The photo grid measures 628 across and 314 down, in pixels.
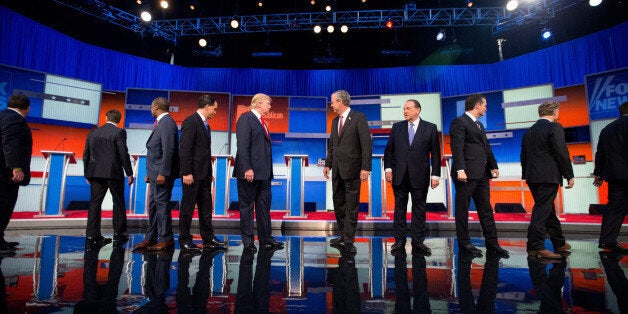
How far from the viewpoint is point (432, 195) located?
771 cm

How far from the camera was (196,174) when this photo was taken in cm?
327

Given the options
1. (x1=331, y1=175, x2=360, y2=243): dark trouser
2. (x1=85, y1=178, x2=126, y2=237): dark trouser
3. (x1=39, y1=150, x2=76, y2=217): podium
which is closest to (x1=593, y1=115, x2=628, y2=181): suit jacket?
(x1=331, y1=175, x2=360, y2=243): dark trouser

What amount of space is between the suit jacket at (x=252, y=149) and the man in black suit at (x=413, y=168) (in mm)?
1311

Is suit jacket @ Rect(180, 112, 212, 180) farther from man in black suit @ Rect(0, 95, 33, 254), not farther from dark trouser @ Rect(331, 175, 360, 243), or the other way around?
man in black suit @ Rect(0, 95, 33, 254)

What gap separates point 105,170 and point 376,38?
949 cm

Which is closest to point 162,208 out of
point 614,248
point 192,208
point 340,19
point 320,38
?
point 192,208

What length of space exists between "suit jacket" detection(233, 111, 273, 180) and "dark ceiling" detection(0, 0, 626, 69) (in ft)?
23.0

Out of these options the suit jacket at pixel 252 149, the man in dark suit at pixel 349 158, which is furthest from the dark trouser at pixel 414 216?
the suit jacket at pixel 252 149

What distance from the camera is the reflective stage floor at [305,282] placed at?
63.4 inches

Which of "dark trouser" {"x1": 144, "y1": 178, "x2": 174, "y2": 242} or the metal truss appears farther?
the metal truss

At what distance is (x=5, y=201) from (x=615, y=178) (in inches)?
255

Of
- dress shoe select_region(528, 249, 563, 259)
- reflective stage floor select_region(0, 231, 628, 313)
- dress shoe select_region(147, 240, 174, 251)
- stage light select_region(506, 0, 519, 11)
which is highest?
stage light select_region(506, 0, 519, 11)

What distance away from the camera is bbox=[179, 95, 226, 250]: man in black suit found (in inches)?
126

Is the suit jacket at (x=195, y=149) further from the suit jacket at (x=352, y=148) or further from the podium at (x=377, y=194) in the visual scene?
the podium at (x=377, y=194)
